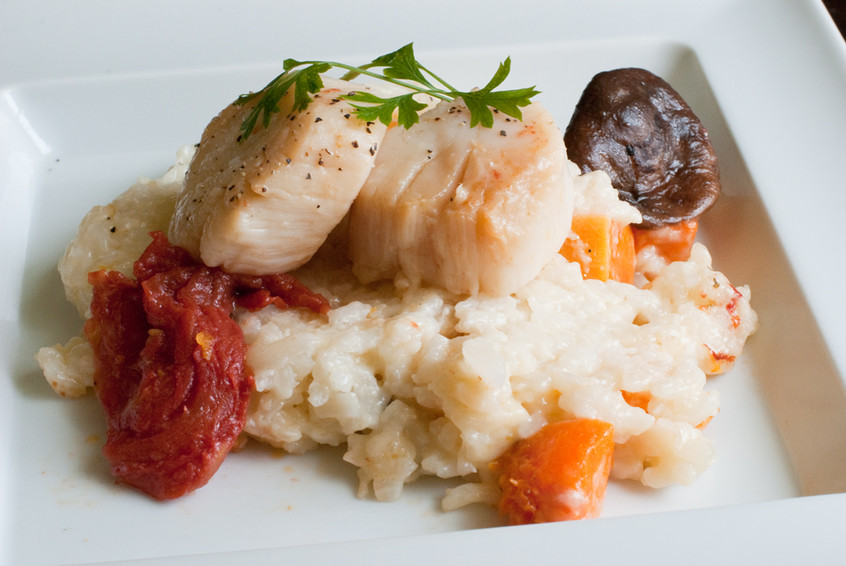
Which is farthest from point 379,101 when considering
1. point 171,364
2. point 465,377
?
point 171,364

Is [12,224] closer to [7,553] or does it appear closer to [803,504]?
[7,553]

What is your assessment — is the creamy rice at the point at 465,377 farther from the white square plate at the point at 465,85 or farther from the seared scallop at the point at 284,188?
the seared scallop at the point at 284,188

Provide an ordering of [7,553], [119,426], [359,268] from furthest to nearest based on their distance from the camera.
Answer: [359,268] → [119,426] → [7,553]

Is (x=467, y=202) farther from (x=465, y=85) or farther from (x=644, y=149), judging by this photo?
(x=465, y=85)

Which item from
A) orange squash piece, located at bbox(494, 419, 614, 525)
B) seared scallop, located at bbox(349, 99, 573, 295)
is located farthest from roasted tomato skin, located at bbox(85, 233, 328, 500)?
orange squash piece, located at bbox(494, 419, 614, 525)

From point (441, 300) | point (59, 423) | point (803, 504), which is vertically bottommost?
point (803, 504)

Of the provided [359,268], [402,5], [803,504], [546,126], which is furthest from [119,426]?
[402,5]
